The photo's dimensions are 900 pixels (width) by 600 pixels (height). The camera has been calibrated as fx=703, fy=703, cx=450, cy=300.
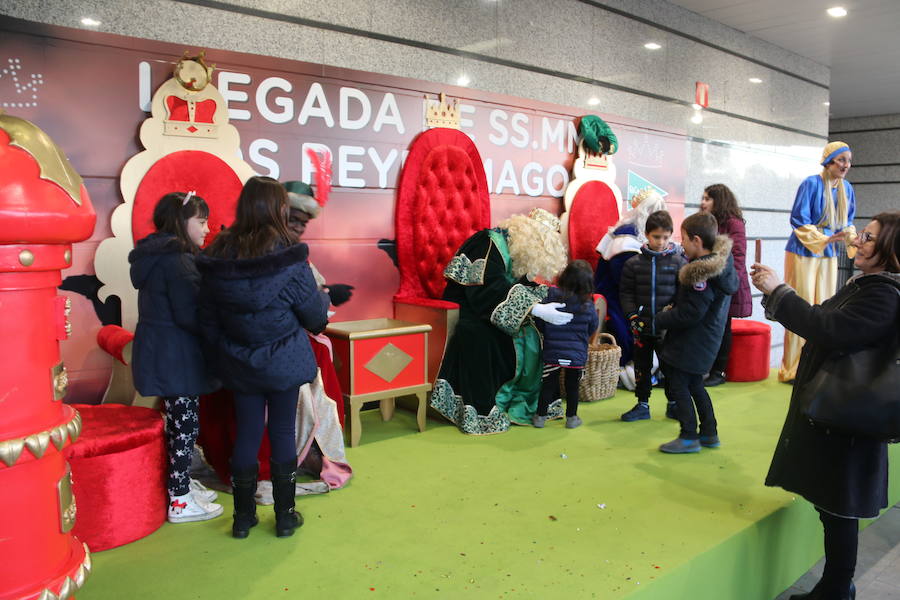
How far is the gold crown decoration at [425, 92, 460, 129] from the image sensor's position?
4633 millimetres

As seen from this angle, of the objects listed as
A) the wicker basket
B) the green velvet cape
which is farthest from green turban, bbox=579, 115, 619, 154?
the green velvet cape

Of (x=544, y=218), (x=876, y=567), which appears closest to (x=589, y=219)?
(x=544, y=218)

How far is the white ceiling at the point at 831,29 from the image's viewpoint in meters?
6.60

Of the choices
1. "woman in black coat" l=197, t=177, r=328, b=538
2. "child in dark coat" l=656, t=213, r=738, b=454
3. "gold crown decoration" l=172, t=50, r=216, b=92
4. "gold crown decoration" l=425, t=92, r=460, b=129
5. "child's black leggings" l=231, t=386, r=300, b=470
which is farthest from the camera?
"gold crown decoration" l=425, t=92, r=460, b=129

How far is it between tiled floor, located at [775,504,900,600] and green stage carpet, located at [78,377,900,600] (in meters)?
0.14

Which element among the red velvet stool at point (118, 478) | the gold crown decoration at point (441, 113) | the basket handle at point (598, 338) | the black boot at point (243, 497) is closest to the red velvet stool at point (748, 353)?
the basket handle at point (598, 338)

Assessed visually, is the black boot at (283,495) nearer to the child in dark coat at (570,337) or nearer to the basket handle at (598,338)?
the child in dark coat at (570,337)

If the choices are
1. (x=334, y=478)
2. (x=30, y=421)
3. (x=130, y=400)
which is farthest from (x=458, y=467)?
(x=30, y=421)

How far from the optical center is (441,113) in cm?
470

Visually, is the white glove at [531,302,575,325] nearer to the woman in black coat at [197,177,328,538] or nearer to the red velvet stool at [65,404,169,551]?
the woman in black coat at [197,177,328,538]

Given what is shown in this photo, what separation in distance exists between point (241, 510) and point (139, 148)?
74.7 inches

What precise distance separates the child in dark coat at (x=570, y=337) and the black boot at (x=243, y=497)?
2.00m

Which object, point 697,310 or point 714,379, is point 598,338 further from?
point 697,310

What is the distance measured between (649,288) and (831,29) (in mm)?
4932
